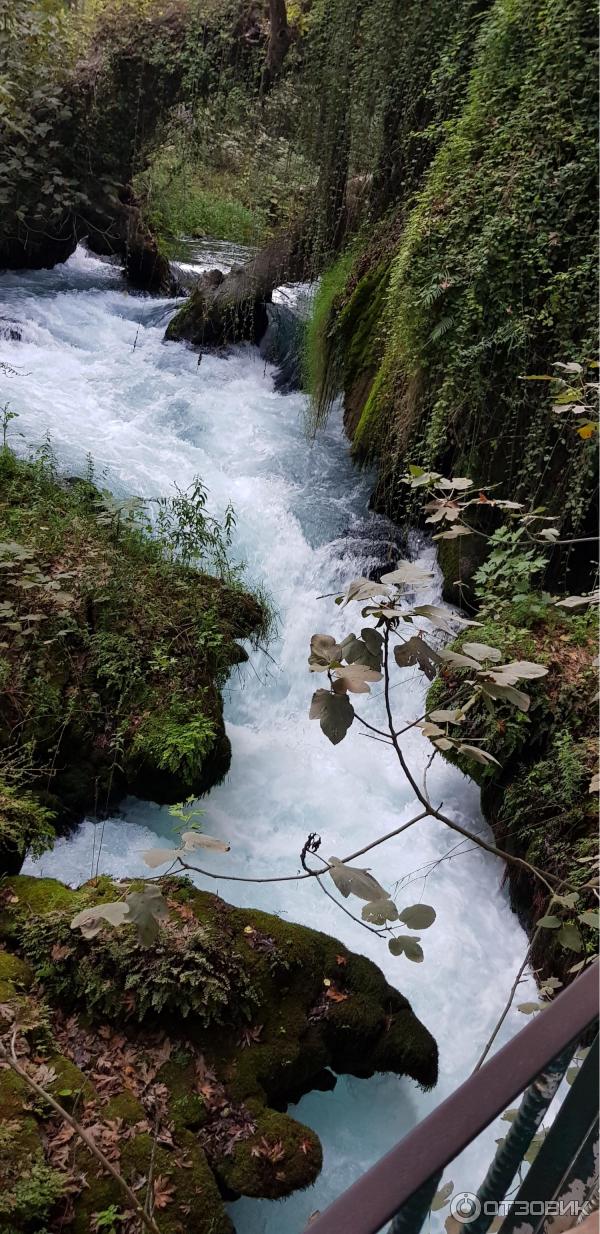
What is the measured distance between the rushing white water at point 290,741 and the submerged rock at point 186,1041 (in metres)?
0.30

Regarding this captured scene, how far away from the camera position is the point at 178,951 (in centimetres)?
321

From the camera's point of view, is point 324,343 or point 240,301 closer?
point 324,343

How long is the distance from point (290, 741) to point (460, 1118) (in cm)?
456

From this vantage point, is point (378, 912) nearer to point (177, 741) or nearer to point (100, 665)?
point (177, 741)

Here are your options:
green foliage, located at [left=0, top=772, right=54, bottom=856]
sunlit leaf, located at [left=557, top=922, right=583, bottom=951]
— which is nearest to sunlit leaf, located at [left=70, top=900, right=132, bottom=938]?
sunlit leaf, located at [left=557, top=922, right=583, bottom=951]

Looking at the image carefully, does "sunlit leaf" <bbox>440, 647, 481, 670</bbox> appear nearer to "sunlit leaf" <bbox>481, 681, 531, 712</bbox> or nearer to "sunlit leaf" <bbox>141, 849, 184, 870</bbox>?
"sunlit leaf" <bbox>481, 681, 531, 712</bbox>

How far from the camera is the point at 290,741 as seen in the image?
5371 millimetres

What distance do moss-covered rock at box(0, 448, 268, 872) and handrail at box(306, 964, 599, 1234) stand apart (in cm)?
330

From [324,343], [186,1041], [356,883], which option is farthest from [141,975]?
[324,343]

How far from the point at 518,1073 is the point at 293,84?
10108mm

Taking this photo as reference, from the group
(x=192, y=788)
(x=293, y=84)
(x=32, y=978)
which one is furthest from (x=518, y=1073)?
(x=293, y=84)

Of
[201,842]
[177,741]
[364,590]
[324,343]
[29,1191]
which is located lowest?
[29,1191]

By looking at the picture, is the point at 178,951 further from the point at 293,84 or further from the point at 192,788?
the point at 293,84

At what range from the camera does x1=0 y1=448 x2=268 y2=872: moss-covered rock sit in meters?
4.40
